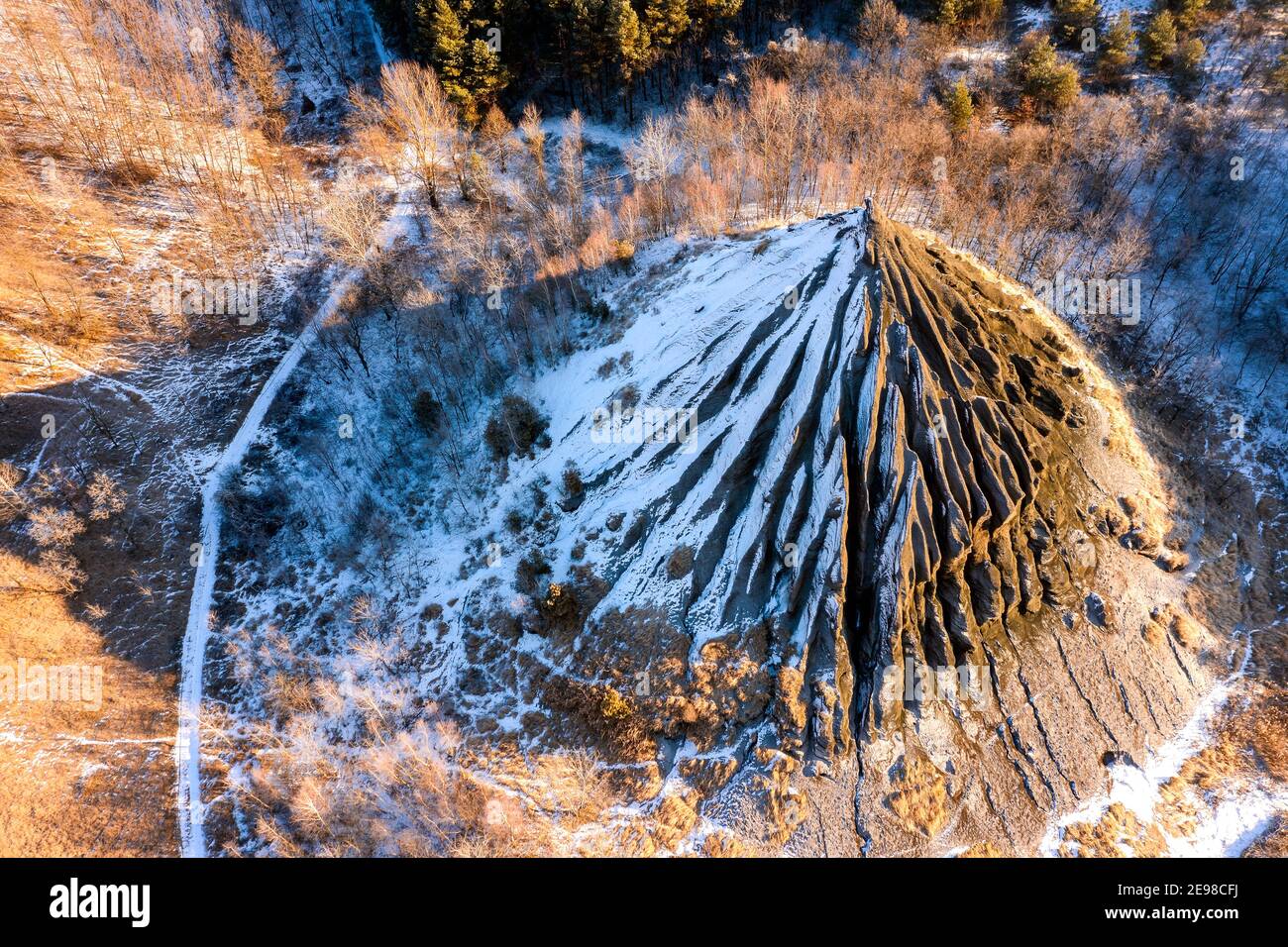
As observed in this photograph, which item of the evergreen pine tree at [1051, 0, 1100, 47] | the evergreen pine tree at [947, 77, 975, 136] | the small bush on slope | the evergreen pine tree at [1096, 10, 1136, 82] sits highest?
the evergreen pine tree at [1051, 0, 1100, 47]

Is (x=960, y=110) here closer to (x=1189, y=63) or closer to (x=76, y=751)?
(x=1189, y=63)

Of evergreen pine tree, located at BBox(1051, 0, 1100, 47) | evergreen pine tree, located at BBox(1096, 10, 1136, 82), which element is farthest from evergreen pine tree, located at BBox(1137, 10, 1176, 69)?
evergreen pine tree, located at BBox(1051, 0, 1100, 47)

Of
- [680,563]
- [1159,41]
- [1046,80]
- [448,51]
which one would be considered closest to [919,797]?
[680,563]

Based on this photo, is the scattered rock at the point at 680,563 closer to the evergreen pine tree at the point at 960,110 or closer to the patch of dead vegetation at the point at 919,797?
the patch of dead vegetation at the point at 919,797

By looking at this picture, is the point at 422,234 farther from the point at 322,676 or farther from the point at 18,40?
the point at 18,40

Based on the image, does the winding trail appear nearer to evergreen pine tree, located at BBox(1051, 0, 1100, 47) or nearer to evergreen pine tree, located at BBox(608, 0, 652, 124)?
evergreen pine tree, located at BBox(608, 0, 652, 124)

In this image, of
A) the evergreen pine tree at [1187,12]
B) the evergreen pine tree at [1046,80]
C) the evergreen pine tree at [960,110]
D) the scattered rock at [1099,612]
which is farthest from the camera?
the evergreen pine tree at [1187,12]

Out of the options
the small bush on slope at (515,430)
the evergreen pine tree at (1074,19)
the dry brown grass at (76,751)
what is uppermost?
the evergreen pine tree at (1074,19)

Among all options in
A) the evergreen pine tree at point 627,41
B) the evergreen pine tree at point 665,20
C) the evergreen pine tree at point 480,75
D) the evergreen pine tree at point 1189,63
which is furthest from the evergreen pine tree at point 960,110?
the evergreen pine tree at point 480,75
